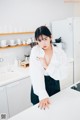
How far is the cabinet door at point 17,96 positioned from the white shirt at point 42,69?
2.51ft

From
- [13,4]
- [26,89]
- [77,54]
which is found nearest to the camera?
[26,89]

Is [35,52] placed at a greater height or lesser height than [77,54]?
greater

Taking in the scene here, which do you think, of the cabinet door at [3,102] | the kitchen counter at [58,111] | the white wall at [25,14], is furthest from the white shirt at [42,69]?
the white wall at [25,14]

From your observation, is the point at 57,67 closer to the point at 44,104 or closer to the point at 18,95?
the point at 44,104

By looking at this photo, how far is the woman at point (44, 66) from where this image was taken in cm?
129

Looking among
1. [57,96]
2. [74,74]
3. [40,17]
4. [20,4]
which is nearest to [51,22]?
[40,17]

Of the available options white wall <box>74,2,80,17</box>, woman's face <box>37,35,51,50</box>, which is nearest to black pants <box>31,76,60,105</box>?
woman's face <box>37,35,51,50</box>

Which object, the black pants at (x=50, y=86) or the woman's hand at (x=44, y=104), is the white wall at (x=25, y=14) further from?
the woman's hand at (x=44, y=104)

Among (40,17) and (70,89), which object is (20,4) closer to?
(40,17)

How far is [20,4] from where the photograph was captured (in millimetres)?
2662

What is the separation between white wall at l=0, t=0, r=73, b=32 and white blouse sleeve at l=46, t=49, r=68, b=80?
139cm

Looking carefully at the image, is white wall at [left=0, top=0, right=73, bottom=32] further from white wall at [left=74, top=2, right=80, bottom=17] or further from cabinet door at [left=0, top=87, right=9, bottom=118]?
cabinet door at [left=0, top=87, right=9, bottom=118]

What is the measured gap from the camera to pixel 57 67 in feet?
4.62

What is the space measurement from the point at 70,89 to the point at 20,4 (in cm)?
189
